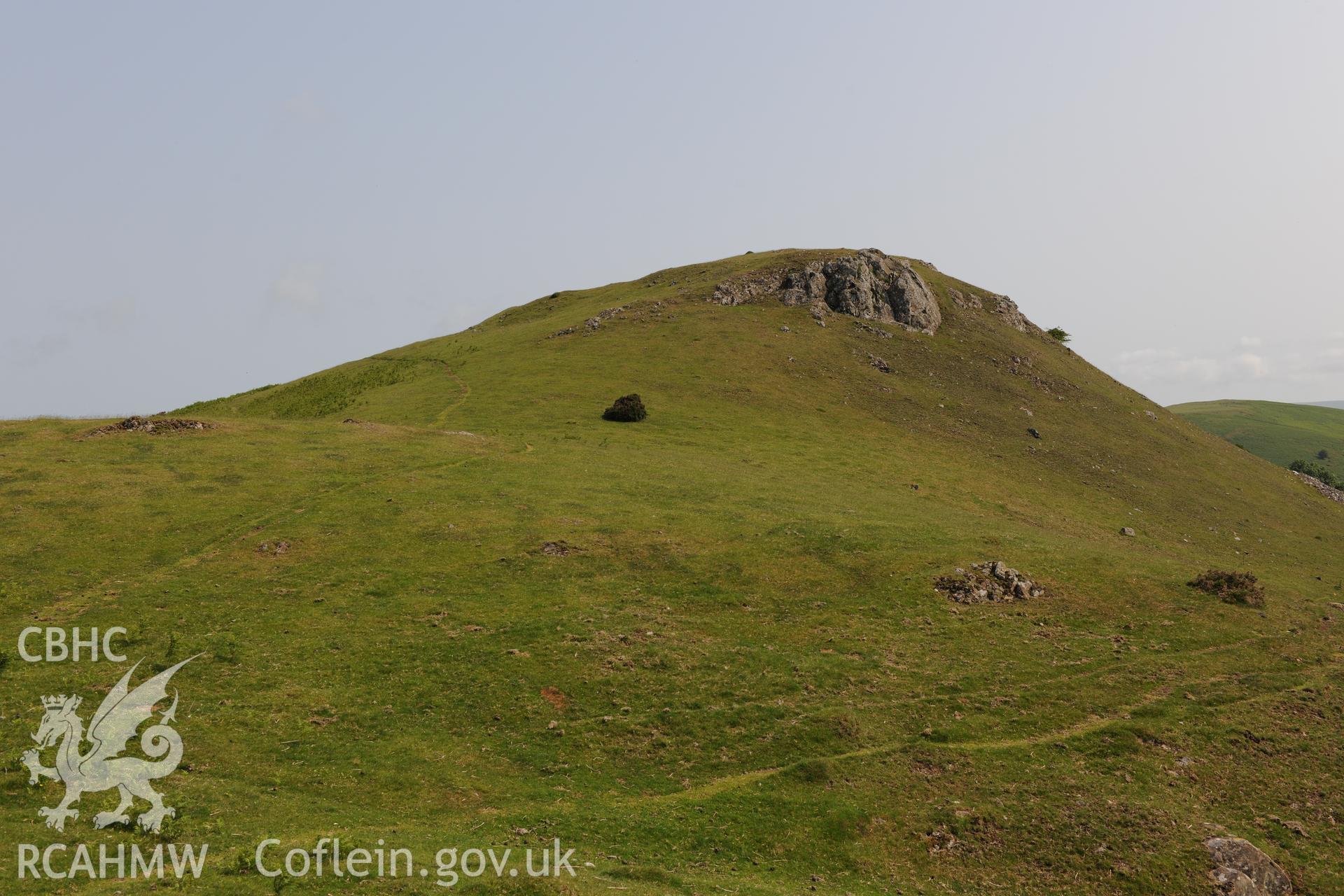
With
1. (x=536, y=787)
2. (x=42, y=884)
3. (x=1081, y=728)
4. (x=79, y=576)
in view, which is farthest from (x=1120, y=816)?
(x=79, y=576)

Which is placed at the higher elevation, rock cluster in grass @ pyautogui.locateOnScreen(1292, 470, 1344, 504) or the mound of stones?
the mound of stones

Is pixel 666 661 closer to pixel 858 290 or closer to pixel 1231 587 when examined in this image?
pixel 1231 587

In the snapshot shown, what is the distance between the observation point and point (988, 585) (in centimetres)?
4053

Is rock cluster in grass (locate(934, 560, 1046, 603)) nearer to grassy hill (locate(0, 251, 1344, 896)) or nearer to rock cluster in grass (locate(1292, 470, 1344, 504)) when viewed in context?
grassy hill (locate(0, 251, 1344, 896))

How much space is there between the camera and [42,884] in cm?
1588

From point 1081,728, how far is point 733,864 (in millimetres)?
16619

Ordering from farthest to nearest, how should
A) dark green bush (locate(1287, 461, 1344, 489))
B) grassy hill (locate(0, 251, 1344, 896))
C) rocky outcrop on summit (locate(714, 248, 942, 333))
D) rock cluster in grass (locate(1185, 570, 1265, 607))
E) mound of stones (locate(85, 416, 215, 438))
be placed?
1. dark green bush (locate(1287, 461, 1344, 489))
2. rocky outcrop on summit (locate(714, 248, 942, 333))
3. mound of stones (locate(85, 416, 215, 438))
4. rock cluster in grass (locate(1185, 570, 1265, 607))
5. grassy hill (locate(0, 251, 1344, 896))

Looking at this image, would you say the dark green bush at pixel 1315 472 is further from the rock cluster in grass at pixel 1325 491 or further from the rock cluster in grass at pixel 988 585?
the rock cluster in grass at pixel 988 585

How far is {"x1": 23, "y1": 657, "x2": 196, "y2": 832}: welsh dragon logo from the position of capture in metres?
19.3

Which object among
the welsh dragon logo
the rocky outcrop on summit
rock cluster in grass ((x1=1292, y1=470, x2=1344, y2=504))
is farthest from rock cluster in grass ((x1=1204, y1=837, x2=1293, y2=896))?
rock cluster in grass ((x1=1292, y1=470, x2=1344, y2=504))

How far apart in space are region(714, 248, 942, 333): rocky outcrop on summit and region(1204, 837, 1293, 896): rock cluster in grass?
83.1 m

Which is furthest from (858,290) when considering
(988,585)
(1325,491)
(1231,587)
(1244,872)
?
(1244,872)

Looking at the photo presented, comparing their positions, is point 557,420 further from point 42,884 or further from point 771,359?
point 42,884

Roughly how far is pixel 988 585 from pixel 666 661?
19684 millimetres
